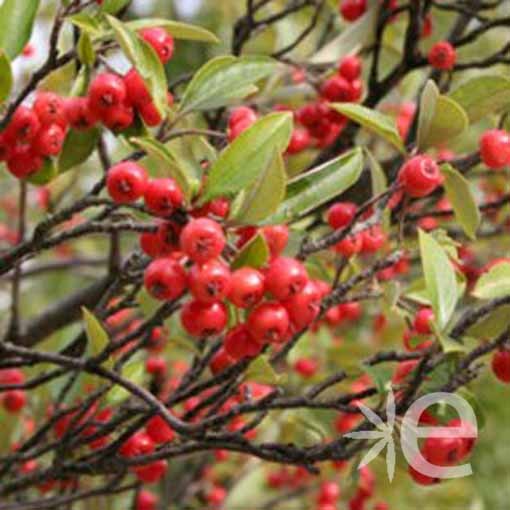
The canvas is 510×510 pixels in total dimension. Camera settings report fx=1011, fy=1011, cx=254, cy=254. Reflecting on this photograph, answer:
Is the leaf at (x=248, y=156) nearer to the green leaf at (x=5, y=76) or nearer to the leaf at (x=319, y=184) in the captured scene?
the leaf at (x=319, y=184)

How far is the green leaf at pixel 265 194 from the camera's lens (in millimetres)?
1277

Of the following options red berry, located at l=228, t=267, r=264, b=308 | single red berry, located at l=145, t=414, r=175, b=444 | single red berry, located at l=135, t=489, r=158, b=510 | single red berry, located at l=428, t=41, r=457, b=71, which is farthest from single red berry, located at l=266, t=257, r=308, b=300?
single red berry, located at l=135, t=489, r=158, b=510

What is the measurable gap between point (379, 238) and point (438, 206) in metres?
1.04

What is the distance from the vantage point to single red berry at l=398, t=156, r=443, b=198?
1464 mm

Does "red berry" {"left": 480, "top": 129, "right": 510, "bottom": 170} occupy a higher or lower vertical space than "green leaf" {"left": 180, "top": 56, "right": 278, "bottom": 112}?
lower

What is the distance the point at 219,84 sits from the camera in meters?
1.61

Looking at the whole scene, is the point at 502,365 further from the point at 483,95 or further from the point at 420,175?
the point at 483,95

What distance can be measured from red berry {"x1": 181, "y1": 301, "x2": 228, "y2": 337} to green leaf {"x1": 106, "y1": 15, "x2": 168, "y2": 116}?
0.31 metres

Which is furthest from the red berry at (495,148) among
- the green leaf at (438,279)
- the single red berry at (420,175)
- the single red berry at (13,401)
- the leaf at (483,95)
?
the single red berry at (13,401)

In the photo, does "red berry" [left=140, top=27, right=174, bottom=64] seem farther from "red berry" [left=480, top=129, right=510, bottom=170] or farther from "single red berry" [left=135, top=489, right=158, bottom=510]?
"single red berry" [left=135, top=489, right=158, bottom=510]

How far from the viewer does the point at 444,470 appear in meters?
1.48

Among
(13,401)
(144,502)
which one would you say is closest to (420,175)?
(13,401)

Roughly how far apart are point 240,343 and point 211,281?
0.16 meters

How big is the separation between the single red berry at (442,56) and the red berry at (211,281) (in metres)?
0.99
